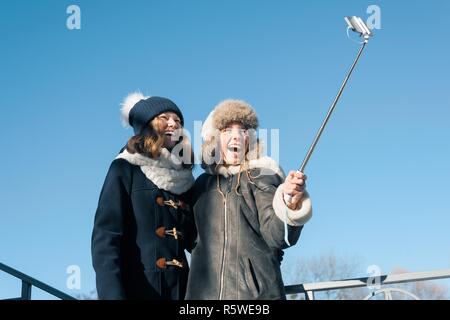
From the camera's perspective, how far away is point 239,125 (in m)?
4.89

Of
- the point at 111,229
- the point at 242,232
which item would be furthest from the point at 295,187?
the point at 111,229

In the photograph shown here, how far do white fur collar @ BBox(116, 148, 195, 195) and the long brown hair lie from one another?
3cm

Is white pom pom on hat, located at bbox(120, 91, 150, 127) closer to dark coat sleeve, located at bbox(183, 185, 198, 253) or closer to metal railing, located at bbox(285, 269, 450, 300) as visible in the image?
dark coat sleeve, located at bbox(183, 185, 198, 253)

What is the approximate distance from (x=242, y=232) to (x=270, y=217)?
0.65 ft

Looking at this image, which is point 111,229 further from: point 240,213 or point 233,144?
point 233,144

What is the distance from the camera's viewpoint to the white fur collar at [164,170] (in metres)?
4.63

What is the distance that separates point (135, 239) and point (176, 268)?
12.1 inches

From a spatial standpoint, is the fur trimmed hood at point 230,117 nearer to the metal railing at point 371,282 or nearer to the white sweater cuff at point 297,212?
the white sweater cuff at point 297,212

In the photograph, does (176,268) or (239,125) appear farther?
(239,125)

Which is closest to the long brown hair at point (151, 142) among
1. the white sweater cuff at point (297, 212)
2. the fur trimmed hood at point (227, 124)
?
the fur trimmed hood at point (227, 124)

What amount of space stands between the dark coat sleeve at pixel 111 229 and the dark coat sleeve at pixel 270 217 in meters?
0.81
